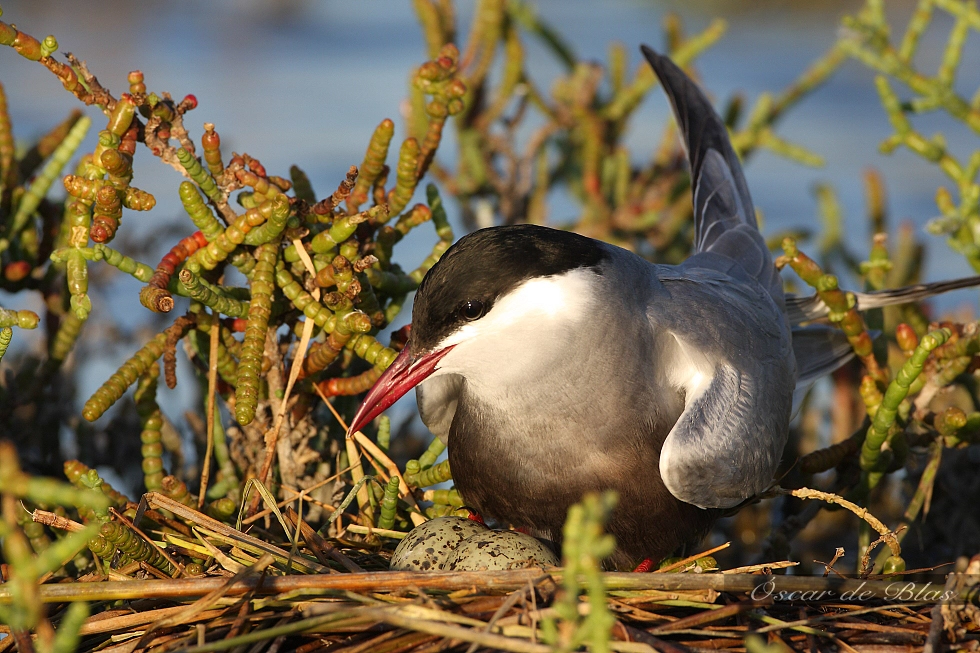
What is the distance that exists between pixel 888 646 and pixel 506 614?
930 millimetres

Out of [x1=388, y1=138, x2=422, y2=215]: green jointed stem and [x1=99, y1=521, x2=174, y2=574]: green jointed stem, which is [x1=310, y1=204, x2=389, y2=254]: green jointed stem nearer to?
[x1=388, y1=138, x2=422, y2=215]: green jointed stem

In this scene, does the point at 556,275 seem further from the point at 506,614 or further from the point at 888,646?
the point at 888,646

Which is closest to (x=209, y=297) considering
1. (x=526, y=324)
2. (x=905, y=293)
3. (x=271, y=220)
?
(x=271, y=220)

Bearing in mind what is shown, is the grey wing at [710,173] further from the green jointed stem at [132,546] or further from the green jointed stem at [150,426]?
the green jointed stem at [132,546]

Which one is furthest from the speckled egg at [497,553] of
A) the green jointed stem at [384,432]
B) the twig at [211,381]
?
the twig at [211,381]

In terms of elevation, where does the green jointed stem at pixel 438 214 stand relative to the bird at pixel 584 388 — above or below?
above

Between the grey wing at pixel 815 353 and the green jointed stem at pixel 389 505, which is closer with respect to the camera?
the green jointed stem at pixel 389 505

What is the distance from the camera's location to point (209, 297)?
106 inches

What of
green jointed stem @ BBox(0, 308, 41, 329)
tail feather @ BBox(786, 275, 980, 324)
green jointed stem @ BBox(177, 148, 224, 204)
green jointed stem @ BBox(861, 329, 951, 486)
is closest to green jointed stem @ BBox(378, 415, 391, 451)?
green jointed stem @ BBox(177, 148, 224, 204)

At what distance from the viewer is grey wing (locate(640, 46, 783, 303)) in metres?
4.09

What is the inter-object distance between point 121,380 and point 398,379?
0.75 m

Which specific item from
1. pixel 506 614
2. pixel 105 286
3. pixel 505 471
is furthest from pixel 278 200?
pixel 105 286

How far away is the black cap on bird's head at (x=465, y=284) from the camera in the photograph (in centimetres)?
273

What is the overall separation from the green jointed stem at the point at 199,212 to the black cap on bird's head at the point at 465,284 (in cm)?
59
